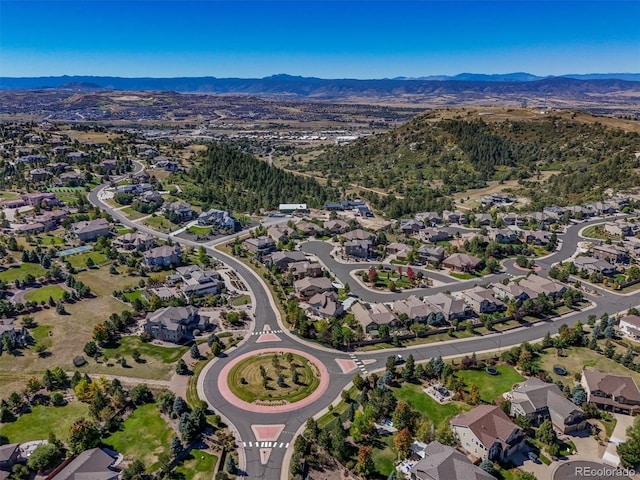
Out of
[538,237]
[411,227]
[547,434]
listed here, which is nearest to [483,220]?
[538,237]

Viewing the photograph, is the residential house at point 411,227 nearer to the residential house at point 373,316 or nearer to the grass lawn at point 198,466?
the residential house at point 373,316

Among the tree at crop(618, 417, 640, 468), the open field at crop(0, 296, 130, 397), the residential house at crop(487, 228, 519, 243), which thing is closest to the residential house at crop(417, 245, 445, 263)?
the residential house at crop(487, 228, 519, 243)

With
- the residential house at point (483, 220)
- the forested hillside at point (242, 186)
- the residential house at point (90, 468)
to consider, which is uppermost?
the forested hillside at point (242, 186)

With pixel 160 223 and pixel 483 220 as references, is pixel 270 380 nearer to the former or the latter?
pixel 160 223

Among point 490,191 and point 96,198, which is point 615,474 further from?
point 96,198

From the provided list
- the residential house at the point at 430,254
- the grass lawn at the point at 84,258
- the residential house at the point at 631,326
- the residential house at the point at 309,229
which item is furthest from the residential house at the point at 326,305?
the grass lawn at the point at 84,258

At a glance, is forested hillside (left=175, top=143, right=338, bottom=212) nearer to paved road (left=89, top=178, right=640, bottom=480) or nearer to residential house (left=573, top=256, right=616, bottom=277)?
paved road (left=89, top=178, right=640, bottom=480)
